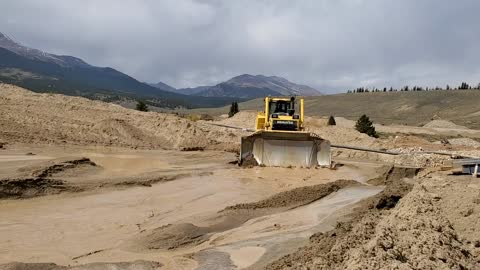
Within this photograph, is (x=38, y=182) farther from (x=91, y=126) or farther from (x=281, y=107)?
(x=91, y=126)

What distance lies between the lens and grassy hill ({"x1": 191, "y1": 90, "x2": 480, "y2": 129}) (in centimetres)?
7538

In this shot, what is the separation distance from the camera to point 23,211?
34.8ft

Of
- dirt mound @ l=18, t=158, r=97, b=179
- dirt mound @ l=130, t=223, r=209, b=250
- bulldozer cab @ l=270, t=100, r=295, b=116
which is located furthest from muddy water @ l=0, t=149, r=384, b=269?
bulldozer cab @ l=270, t=100, r=295, b=116

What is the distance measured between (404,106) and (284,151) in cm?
7390

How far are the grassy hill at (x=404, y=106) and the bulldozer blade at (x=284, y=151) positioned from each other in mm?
53466

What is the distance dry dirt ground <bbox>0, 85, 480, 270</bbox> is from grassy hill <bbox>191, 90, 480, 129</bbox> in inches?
2201

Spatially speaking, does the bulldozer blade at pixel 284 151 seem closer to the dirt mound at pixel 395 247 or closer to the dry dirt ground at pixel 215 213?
the dry dirt ground at pixel 215 213

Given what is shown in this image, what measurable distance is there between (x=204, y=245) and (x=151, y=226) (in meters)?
1.72

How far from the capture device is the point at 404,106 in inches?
3430

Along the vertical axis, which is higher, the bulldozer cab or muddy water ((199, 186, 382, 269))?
the bulldozer cab

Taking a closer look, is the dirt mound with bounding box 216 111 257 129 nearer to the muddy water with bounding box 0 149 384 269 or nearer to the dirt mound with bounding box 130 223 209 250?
the muddy water with bounding box 0 149 384 269

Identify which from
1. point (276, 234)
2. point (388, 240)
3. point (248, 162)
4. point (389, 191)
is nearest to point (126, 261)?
point (276, 234)

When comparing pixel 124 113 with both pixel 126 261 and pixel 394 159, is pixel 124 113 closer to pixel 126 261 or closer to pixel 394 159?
pixel 394 159

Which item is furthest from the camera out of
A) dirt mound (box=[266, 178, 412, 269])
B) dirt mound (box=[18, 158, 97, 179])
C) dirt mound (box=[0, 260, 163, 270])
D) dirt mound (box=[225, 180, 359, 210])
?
dirt mound (box=[18, 158, 97, 179])
